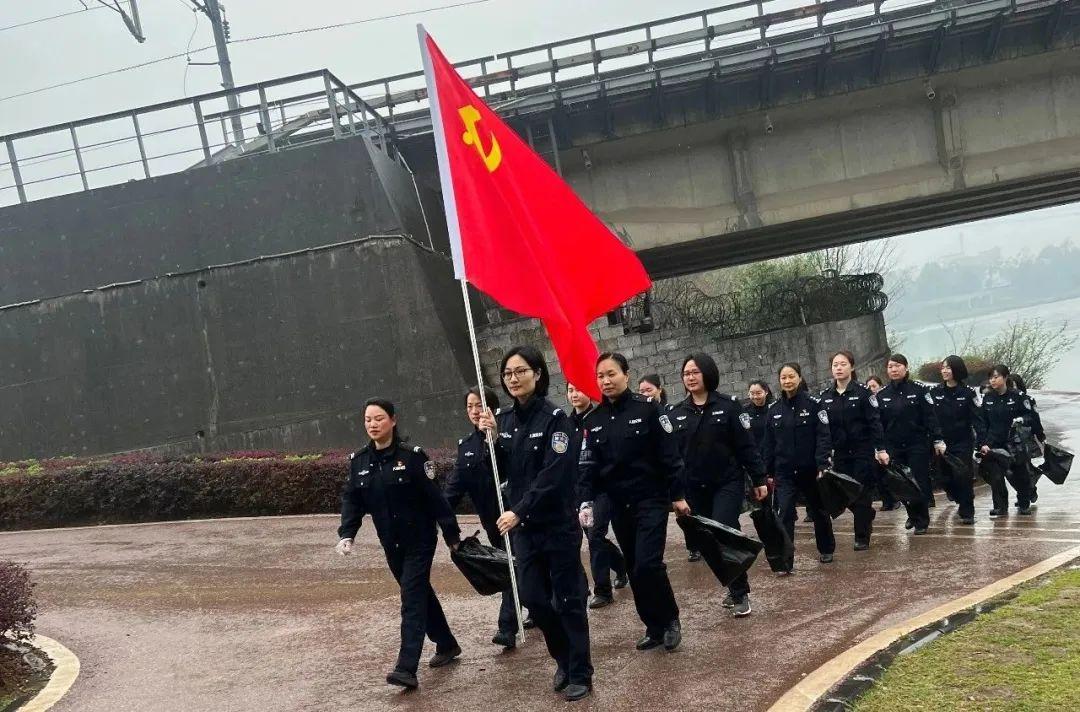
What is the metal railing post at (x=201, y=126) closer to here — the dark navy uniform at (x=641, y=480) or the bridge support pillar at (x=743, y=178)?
the bridge support pillar at (x=743, y=178)

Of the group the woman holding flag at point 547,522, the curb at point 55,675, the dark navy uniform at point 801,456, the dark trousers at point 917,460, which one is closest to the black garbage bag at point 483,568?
the woman holding flag at point 547,522

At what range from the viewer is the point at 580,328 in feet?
22.3

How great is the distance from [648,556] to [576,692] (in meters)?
1.02

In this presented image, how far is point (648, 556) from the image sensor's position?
6469 mm

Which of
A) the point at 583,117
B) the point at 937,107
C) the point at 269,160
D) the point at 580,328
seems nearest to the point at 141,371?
the point at 269,160

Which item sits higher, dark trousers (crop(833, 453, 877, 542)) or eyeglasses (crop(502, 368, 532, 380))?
eyeglasses (crop(502, 368, 532, 380))

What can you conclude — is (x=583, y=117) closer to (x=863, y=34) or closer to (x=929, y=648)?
(x=863, y=34)

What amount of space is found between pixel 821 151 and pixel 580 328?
18028mm

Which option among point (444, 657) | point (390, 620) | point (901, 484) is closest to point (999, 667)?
point (444, 657)

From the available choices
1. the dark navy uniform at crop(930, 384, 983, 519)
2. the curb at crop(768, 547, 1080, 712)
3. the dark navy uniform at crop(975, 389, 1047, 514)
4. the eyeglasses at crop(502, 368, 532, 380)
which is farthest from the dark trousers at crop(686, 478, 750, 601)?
the dark navy uniform at crop(975, 389, 1047, 514)

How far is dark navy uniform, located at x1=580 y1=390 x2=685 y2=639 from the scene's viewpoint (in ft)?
21.4

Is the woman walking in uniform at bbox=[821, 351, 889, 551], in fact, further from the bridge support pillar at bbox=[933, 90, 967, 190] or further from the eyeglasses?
the bridge support pillar at bbox=[933, 90, 967, 190]

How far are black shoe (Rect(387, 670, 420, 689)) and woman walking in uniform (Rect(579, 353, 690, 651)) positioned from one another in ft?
4.69

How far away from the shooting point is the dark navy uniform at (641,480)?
653cm
